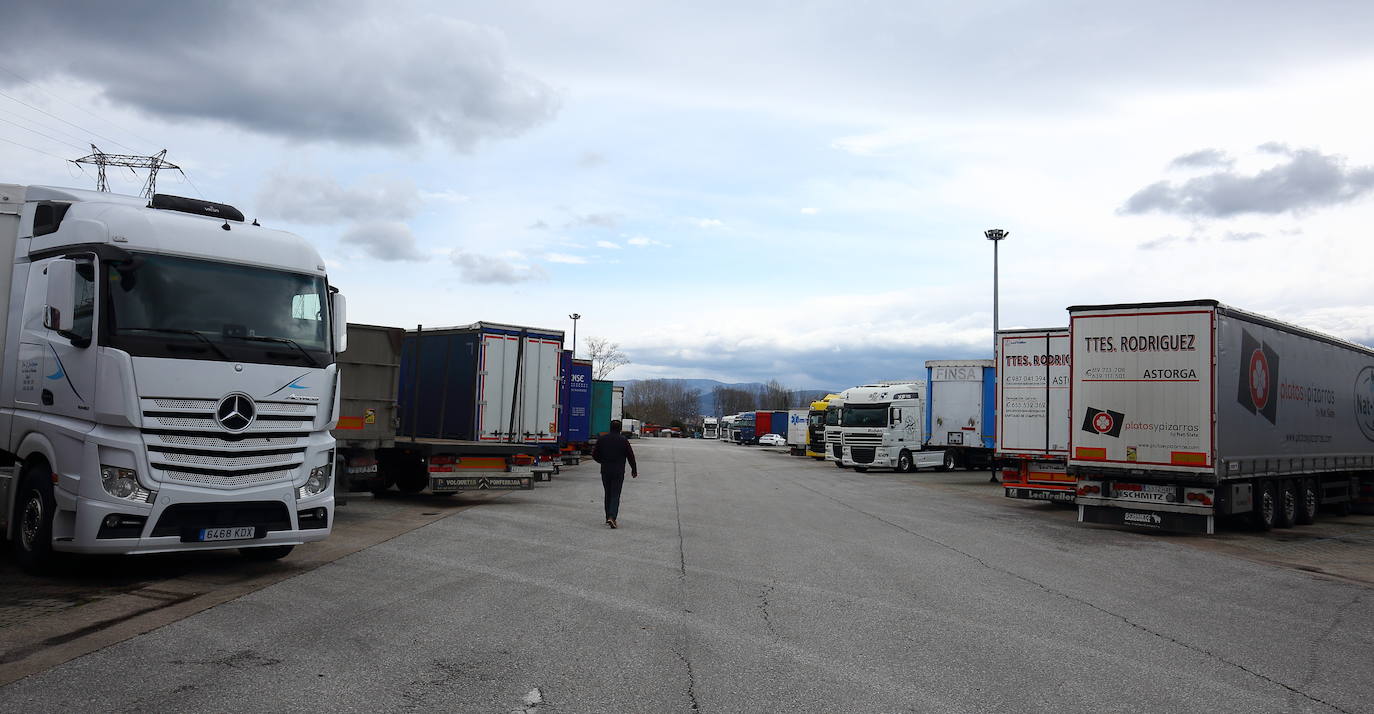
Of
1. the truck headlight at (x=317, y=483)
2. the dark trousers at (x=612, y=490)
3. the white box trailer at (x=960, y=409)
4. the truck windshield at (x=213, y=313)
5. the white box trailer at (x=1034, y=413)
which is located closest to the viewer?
the truck windshield at (x=213, y=313)

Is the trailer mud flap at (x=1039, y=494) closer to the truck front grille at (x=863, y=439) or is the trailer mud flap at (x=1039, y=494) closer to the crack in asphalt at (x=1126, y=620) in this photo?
the crack in asphalt at (x=1126, y=620)

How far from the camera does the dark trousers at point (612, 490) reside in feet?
47.2

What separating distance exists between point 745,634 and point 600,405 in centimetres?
2885

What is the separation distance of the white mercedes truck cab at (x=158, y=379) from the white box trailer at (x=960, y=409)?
88.7ft

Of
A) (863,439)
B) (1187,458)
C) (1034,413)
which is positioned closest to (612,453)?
(1187,458)

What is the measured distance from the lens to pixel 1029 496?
20250 millimetres

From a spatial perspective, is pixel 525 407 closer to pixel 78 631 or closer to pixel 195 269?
pixel 195 269

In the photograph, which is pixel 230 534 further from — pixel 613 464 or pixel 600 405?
pixel 600 405

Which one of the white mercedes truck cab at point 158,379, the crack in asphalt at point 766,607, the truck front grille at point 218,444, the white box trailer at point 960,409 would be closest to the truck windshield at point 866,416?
the white box trailer at point 960,409

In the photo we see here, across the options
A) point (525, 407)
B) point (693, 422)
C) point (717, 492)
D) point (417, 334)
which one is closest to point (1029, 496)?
point (717, 492)

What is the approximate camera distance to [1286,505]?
1764 cm

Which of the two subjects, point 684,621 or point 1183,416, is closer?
point 684,621

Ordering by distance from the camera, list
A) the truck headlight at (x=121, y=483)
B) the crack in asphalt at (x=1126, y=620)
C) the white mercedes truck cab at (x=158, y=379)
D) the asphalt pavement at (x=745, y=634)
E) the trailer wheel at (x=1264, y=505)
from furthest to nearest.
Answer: the trailer wheel at (x=1264, y=505) < the white mercedes truck cab at (x=158, y=379) < the truck headlight at (x=121, y=483) < the crack in asphalt at (x=1126, y=620) < the asphalt pavement at (x=745, y=634)

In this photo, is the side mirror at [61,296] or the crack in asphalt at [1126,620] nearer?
the crack in asphalt at [1126,620]
